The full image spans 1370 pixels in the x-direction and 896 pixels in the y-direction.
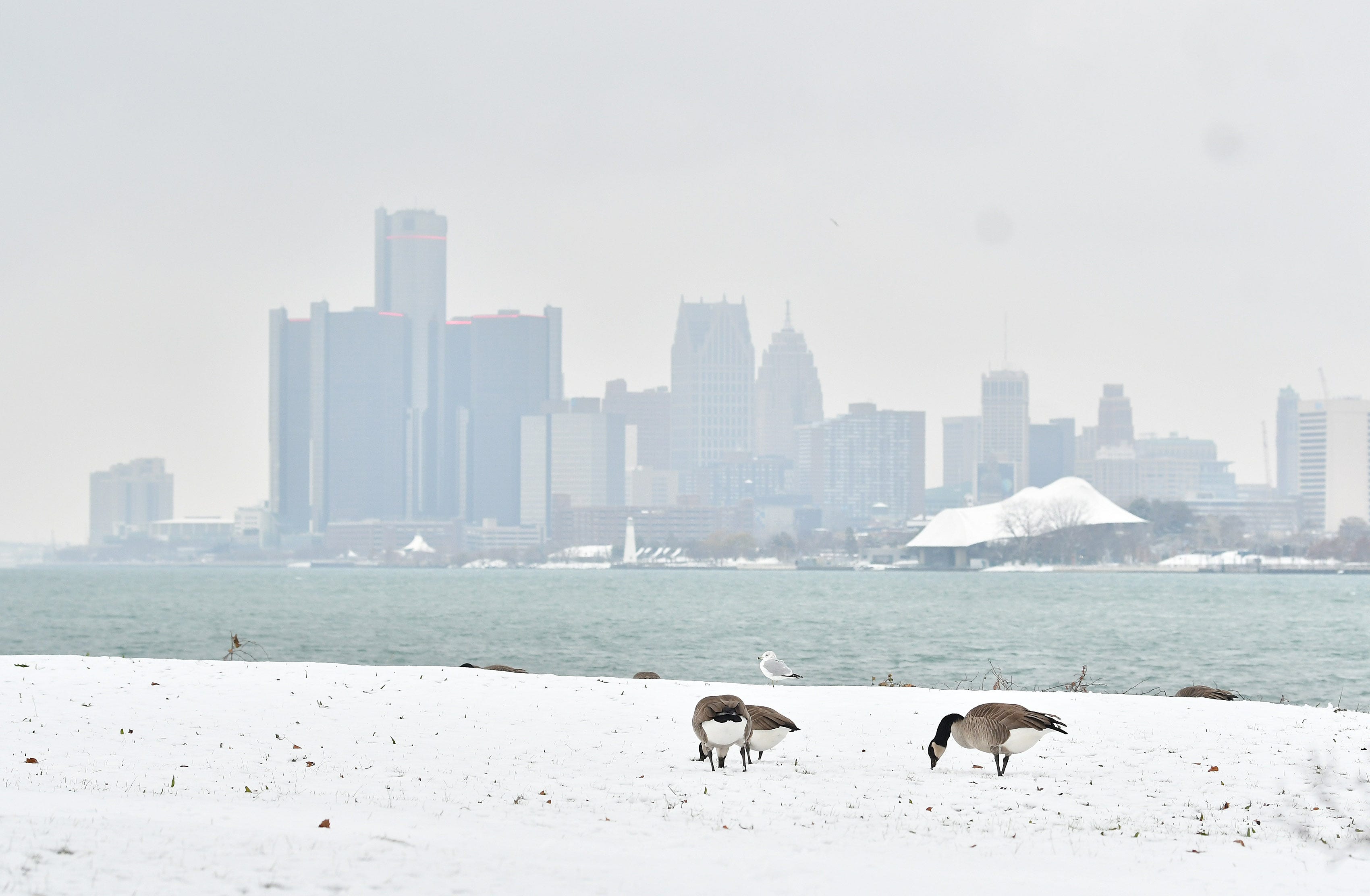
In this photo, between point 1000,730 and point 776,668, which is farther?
point 776,668

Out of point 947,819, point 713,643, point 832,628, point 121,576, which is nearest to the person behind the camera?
point 947,819

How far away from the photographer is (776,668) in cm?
2009

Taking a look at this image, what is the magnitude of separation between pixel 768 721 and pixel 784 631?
45.5 m

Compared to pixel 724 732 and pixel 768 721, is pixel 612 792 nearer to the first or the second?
pixel 724 732

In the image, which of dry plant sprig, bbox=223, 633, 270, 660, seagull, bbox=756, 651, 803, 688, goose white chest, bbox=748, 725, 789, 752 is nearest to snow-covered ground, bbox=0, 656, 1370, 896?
goose white chest, bbox=748, 725, 789, 752

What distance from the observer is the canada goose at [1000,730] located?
40.6ft

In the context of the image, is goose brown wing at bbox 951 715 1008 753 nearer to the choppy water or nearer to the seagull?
the seagull

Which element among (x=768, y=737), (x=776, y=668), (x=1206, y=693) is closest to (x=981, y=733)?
(x=768, y=737)

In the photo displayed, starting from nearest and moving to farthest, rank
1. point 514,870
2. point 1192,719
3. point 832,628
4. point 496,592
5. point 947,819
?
point 514,870, point 947,819, point 1192,719, point 832,628, point 496,592

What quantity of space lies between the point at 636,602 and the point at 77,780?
267ft

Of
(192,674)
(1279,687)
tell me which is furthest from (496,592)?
(192,674)

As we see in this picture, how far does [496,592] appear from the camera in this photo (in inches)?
4688

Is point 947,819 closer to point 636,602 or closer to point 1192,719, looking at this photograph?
point 1192,719

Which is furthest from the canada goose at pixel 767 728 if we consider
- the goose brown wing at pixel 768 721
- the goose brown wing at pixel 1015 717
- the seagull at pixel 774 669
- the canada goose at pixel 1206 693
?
the canada goose at pixel 1206 693
